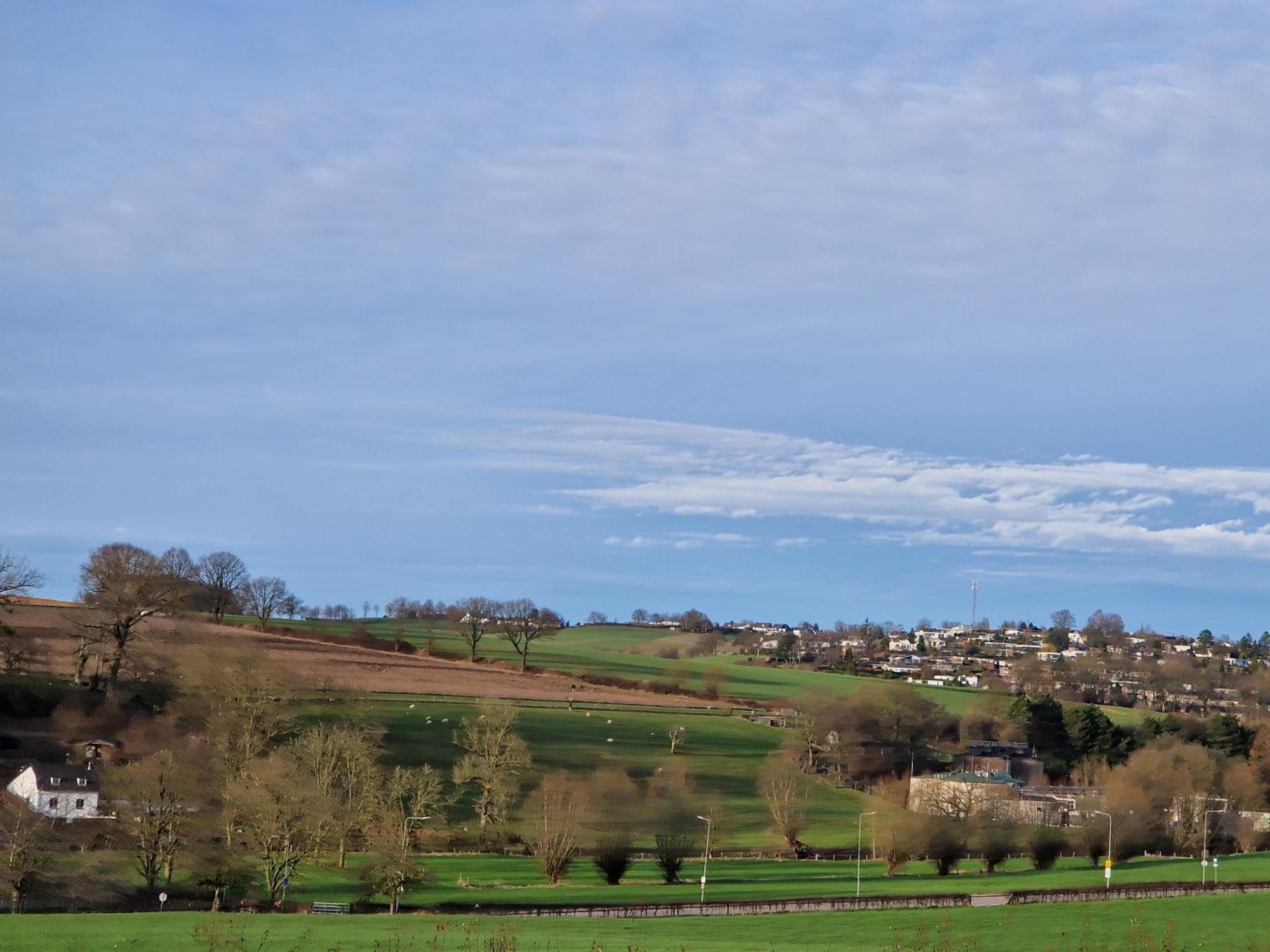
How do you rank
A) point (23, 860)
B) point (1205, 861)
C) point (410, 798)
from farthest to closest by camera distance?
1. point (1205, 861)
2. point (410, 798)
3. point (23, 860)

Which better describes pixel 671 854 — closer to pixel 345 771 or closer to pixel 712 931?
pixel 345 771

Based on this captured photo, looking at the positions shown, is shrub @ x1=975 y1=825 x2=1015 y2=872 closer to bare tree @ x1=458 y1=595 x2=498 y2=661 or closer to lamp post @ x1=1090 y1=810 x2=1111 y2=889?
lamp post @ x1=1090 y1=810 x2=1111 y2=889

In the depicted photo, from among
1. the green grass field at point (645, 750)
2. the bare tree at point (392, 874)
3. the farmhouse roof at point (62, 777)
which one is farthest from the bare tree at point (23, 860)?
the green grass field at point (645, 750)

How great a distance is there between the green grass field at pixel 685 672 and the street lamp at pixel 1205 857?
42.2m

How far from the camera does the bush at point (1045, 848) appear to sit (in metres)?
95.0

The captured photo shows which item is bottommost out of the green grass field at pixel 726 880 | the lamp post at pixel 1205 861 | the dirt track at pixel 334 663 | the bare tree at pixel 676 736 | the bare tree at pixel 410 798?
the green grass field at pixel 726 880

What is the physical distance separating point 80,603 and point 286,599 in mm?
62147

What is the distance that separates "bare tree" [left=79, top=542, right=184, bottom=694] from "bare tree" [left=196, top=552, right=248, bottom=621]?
55.4m

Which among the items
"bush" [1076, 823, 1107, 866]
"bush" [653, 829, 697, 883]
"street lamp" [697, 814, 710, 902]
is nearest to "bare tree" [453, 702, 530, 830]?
"bush" [653, 829, 697, 883]

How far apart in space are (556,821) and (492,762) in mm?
18422

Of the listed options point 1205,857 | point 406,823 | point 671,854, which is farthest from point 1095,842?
point 406,823

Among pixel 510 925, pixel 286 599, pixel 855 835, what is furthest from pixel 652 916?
pixel 286 599

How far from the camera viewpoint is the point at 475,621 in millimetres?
171000

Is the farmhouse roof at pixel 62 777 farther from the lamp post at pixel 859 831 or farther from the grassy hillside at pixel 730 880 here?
the lamp post at pixel 859 831
